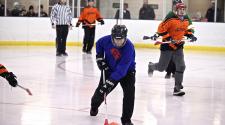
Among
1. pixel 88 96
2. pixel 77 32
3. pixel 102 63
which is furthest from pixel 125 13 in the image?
pixel 102 63

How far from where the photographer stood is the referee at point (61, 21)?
14.2 meters

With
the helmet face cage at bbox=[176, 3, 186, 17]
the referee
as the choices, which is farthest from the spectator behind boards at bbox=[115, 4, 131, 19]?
the helmet face cage at bbox=[176, 3, 186, 17]

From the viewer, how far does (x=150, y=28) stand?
17.4 m

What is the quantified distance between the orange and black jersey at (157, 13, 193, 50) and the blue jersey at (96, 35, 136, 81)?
2457 mm

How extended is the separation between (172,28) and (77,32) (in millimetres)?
9523

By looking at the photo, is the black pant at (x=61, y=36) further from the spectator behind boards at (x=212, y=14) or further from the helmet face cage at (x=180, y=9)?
the helmet face cage at (x=180, y=9)

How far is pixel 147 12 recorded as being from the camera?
17.6 m

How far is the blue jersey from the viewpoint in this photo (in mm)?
5465

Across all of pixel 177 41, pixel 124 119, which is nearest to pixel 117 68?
pixel 124 119

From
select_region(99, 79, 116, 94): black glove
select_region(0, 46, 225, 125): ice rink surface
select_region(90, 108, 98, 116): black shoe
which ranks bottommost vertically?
select_region(0, 46, 225, 125): ice rink surface

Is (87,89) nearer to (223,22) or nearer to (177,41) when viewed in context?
(177,41)

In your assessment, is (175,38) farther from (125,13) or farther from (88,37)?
(125,13)

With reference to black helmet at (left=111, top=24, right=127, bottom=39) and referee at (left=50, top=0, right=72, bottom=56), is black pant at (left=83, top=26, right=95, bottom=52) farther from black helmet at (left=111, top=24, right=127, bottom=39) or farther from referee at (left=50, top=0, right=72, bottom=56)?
black helmet at (left=111, top=24, right=127, bottom=39)

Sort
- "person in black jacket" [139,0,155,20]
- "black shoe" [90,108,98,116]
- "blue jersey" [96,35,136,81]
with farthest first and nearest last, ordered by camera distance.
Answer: "person in black jacket" [139,0,155,20] < "black shoe" [90,108,98,116] < "blue jersey" [96,35,136,81]
